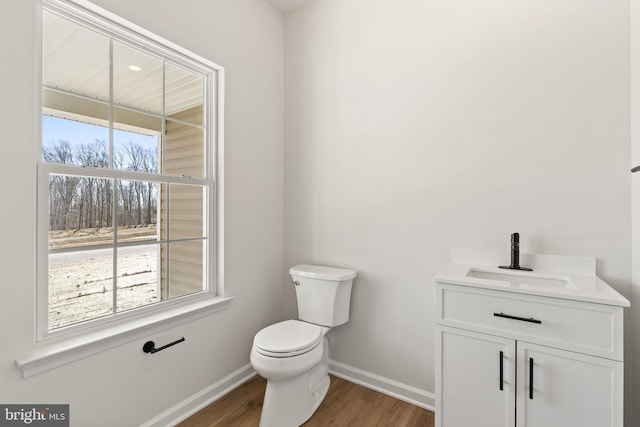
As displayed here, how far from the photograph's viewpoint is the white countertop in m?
1.16

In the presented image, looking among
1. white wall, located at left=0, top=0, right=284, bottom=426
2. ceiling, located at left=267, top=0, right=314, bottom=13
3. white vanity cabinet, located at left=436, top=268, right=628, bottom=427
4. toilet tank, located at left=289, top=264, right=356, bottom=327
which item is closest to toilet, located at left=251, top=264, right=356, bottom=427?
toilet tank, located at left=289, top=264, right=356, bottom=327

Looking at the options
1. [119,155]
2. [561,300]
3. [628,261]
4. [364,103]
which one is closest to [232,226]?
[119,155]

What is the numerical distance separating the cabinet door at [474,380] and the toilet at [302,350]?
693 millimetres

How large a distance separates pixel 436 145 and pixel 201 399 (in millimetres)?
2148

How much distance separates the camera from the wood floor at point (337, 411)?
1.75m

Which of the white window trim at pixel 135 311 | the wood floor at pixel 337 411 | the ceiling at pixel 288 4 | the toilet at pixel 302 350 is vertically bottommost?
the wood floor at pixel 337 411

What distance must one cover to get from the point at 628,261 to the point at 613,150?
1.74 feet

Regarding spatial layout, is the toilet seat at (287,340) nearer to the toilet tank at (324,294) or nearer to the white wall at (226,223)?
the toilet tank at (324,294)

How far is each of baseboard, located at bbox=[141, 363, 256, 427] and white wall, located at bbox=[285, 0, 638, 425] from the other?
61cm

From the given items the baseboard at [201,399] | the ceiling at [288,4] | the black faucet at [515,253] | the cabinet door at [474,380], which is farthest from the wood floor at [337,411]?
the ceiling at [288,4]

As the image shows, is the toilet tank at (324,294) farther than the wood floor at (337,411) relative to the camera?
Yes

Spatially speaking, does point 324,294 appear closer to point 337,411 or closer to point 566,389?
point 337,411

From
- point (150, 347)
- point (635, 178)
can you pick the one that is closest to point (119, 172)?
point (150, 347)

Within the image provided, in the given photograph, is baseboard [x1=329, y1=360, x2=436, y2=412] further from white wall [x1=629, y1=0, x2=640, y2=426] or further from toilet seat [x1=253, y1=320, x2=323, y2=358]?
white wall [x1=629, y1=0, x2=640, y2=426]
